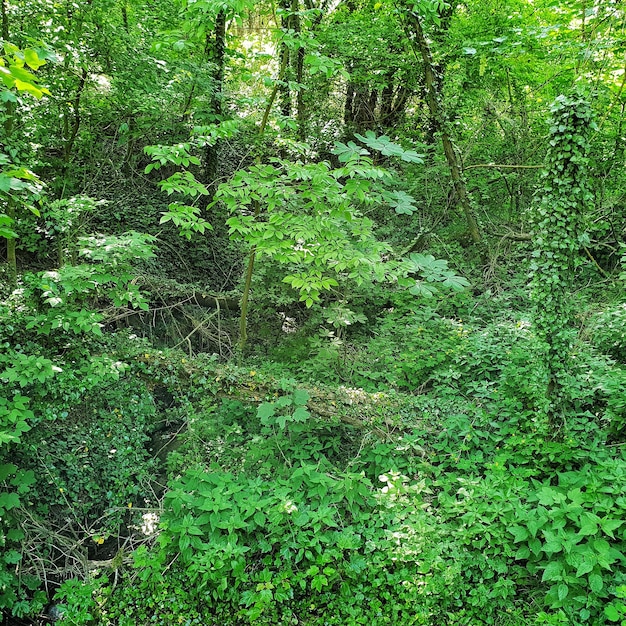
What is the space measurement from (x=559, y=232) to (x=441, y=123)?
10.6ft

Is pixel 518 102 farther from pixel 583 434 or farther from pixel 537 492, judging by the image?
pixel 537 492

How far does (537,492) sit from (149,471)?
3.30 metres

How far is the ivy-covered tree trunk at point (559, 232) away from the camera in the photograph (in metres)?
3.06

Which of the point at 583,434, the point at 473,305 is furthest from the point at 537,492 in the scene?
the point at 473,305

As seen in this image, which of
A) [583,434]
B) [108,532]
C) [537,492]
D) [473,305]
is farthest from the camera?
[473,305]

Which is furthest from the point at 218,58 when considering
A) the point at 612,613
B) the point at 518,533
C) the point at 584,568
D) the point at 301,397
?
the point at 612,613

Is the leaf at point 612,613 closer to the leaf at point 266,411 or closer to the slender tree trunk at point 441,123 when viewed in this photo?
the leaf at point 266,411

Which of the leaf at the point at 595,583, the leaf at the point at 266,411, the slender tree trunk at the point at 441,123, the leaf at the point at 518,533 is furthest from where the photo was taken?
the slender tree trunk at the point at 441,123

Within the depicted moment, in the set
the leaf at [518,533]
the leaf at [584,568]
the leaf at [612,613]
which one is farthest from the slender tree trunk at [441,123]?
the leaf at [612,613]

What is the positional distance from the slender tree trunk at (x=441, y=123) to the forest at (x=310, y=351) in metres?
0.03

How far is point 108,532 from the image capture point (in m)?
3.62

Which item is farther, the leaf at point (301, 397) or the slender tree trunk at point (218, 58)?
the slender tree trunk at point (218, 58)

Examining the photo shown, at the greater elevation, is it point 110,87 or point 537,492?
point 110,87

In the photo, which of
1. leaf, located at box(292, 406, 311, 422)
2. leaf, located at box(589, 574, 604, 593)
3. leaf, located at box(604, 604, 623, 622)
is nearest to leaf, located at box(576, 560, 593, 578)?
leaf, located at box(589, 574, 604, 593)
